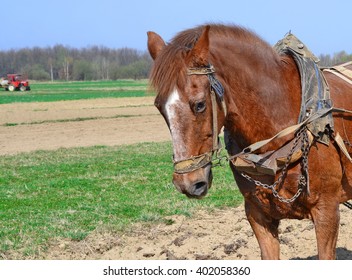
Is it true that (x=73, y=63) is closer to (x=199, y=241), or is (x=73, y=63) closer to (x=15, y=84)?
(x=15, y=84)

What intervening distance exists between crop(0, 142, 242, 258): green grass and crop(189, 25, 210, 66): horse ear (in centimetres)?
355

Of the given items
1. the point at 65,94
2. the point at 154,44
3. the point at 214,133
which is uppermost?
the point at 154,44

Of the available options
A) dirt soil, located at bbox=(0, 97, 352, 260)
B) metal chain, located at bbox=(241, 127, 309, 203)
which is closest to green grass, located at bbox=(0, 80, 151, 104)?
dirt soil, located at bbox=(0, 97, 352, 260)

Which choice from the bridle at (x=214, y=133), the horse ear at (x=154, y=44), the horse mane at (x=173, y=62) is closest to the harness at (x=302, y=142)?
the bridle at (x=214, y=133)

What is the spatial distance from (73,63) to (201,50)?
12673cm

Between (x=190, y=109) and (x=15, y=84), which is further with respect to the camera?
(x=15, y=84)

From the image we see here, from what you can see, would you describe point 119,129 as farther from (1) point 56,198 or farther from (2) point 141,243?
(2) point 141,243

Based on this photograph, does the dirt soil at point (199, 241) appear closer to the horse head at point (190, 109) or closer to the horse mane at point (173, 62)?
the horse head at point (190, 109)

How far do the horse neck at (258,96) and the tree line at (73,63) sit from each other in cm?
10079

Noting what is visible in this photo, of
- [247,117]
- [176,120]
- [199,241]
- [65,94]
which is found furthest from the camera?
[65,94]

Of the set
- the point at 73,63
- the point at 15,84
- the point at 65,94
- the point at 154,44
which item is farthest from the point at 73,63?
the point at 154,44

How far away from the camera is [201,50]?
149 inches
